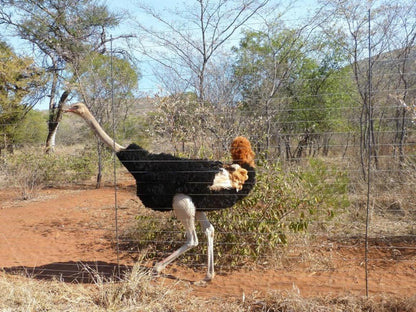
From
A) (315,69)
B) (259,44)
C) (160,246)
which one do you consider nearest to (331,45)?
(315,69)

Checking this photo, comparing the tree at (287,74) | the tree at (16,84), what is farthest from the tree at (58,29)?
the tree at (287,74)

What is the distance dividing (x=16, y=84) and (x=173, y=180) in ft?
30.0

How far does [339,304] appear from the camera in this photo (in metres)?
2.96

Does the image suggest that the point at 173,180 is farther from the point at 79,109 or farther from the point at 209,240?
the point at 79,109

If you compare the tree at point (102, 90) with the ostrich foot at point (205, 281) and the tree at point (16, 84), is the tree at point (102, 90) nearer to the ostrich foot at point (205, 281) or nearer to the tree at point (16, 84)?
the tree at point (16, 84)

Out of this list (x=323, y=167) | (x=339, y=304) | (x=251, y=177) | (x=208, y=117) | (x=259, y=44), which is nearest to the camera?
(x=339, y=304)

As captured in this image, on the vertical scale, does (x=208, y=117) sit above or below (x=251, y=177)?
above

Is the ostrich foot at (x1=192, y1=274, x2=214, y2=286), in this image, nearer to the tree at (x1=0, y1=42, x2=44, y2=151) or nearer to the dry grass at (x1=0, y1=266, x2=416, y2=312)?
the dry grass at (x1=0, y1=266, x2=416, y2=312)

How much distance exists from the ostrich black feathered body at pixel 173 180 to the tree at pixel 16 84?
762 centimetres

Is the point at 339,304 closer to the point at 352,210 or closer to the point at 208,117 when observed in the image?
the point at 352,210

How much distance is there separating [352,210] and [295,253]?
59.7 inches

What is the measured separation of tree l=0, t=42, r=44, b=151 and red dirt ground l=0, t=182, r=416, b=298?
4535mm

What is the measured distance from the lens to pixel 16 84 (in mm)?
10391

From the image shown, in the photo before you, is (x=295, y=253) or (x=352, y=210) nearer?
(x=295, y=253)
